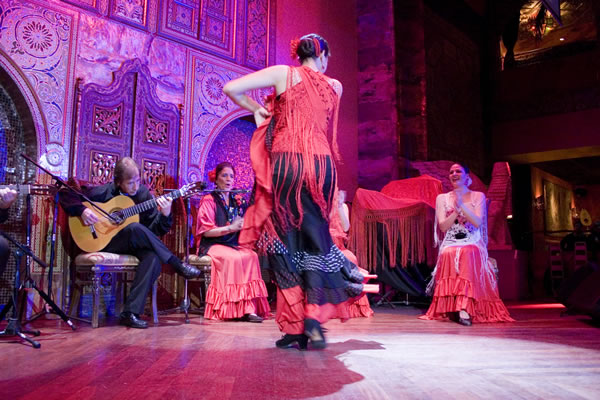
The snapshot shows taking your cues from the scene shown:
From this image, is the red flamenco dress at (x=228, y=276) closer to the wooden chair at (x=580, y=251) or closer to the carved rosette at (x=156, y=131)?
the carved rosette at (x=156, y=131)

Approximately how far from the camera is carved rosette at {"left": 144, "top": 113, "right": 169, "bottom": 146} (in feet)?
16.5

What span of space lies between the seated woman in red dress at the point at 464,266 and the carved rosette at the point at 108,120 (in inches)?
123

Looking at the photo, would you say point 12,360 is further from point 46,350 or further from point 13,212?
point 13,212

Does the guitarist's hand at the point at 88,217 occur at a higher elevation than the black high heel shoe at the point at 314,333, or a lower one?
higher

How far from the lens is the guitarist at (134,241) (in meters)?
3.62

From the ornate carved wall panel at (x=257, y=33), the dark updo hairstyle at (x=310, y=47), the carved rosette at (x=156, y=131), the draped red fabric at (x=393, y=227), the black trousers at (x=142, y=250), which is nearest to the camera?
the dark updo hairstyle at (x=310, y=47)

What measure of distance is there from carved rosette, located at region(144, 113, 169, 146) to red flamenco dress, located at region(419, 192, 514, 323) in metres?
2.96

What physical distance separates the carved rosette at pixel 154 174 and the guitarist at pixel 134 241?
2.85 ft

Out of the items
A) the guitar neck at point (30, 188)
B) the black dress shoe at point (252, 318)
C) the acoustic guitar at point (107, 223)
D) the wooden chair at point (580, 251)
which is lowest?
the black dress shoe at point (252, 318)

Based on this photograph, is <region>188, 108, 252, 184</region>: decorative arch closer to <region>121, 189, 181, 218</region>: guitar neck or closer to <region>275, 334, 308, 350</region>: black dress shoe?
<region>121, 189, 181, 218</region>: guitar neck

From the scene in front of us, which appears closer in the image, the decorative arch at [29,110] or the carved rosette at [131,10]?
the decorative arch at [29,110]

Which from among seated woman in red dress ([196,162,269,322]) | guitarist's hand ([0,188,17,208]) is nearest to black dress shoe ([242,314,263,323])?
seated woman in red dress ([196,162,269,322])

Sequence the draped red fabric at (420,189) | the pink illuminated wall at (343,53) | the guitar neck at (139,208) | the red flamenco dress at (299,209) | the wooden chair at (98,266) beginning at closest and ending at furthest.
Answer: the red flamenco dress at (299,209) → the wooden chair at (98,266) → the guitar neck at (139,208) → the draped red fabric at (420,189) → the pink illuminated wall at (343,53)

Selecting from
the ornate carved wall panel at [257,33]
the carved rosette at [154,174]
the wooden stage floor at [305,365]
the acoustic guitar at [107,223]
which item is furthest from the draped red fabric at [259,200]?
the ornate carved wall panel at [257,33]
